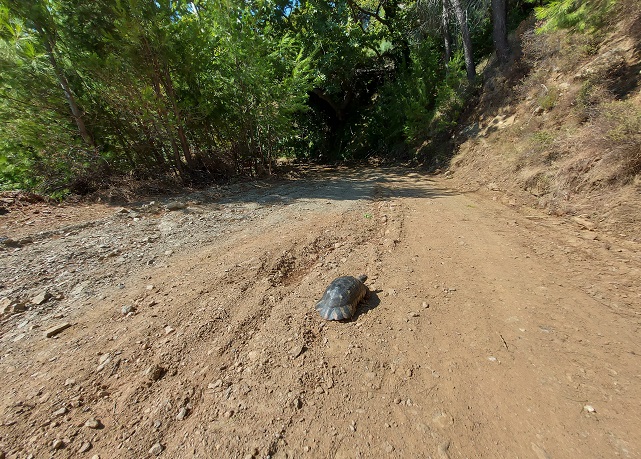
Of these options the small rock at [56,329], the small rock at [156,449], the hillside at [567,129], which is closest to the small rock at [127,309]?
the small rock at [56,329]

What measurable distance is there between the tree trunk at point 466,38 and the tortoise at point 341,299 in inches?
393

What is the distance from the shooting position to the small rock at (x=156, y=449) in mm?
1479

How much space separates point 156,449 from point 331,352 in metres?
1.17

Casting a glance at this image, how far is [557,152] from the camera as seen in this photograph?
4.89m

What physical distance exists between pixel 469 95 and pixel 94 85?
1065 centimetres

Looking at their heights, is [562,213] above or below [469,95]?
below

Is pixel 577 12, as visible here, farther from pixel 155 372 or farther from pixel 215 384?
pixel 155 372

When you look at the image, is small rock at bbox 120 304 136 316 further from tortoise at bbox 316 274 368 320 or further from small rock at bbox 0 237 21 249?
small rock at bbox 0 237 21 249

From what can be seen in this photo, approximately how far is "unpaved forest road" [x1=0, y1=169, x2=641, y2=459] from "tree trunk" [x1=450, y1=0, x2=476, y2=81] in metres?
8.02

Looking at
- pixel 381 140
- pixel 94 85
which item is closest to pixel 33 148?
pixel 94 85

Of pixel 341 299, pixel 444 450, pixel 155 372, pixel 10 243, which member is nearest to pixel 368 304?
pixel 341 299

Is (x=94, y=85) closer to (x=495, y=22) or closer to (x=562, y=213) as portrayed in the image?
(x=562, y=213)

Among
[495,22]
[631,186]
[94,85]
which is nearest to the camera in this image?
[631,186]

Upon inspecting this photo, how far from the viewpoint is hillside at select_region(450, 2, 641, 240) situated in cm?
375
